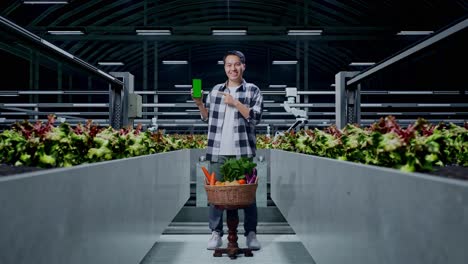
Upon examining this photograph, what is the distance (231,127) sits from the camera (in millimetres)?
3574

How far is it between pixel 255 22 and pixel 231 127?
12397 mm

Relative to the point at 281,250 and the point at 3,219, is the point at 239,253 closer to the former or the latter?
the point at 281,250

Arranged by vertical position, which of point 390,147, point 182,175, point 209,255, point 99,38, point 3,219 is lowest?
point 209,255

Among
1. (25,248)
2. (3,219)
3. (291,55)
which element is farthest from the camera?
(291,55)

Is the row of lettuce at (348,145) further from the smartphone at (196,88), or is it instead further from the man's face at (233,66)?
the man's face at (233,66)

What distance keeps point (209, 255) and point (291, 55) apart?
15.7 m

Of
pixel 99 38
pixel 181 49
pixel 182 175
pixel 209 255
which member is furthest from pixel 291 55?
pixel 209 255

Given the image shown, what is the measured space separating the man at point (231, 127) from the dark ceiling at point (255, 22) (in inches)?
236

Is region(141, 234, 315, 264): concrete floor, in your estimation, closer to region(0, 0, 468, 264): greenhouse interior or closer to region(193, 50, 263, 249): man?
region(0, 0, 468, 264): greenhouse interior

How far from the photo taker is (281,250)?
364 centimetres

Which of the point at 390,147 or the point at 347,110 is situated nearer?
the point at 390,147

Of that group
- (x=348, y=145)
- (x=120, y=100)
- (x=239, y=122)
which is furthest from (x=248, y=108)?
(x=348, y=145)

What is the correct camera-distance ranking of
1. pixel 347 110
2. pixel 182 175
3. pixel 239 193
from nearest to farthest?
pixel 239 193 → pixel 347 110 → pixel 182 175

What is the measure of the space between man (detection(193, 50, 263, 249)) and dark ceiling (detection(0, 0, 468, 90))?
600 cm
